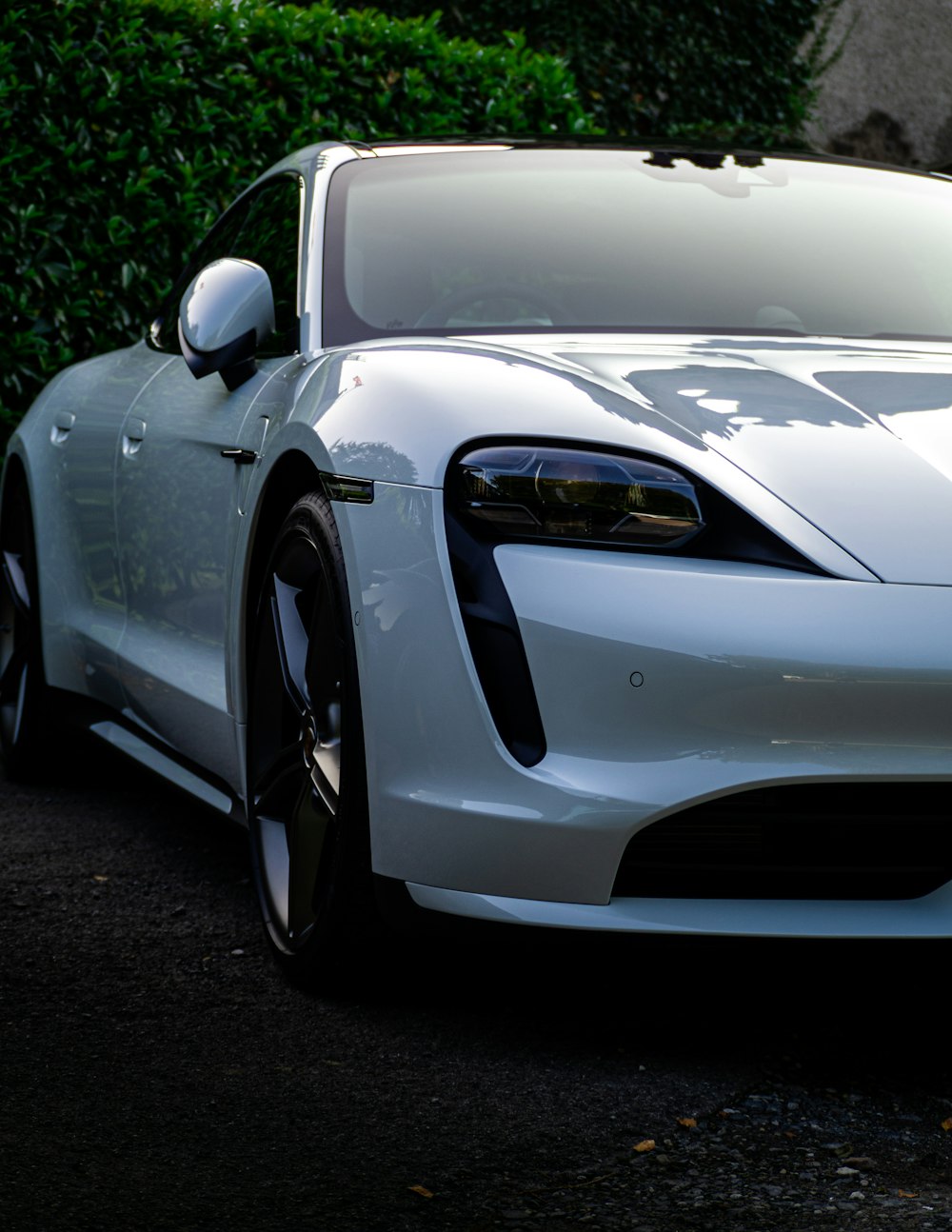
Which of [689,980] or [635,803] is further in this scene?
[689,980]

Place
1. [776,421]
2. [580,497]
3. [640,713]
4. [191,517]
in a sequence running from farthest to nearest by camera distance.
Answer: [191,517], [776,421], [580,497], [640,713]

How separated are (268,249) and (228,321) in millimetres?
535

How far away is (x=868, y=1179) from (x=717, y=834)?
19.3 inches

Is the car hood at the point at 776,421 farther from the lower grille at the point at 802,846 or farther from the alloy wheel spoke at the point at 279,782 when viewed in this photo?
the alloy wheel spoke at the point at 279,782

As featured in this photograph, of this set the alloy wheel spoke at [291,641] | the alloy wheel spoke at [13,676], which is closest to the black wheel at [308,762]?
the alloy wheel spoke at [291,641]

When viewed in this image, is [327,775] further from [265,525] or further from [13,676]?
[13,676]

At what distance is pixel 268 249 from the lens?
3855 mm

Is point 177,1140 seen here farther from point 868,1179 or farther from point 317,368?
point 317,368

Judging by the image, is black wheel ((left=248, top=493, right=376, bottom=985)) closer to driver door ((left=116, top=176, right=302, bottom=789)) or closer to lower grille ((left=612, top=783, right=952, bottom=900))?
driver door ((left=116, top=176, right=302, bottom=789))

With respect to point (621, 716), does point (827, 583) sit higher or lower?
higher

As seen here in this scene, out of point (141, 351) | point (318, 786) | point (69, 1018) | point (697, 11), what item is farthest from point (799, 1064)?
point (697, 11)

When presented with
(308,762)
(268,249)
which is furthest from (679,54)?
(308,762)

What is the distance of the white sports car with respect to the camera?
7.73ft

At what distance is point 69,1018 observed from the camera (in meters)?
2.80
